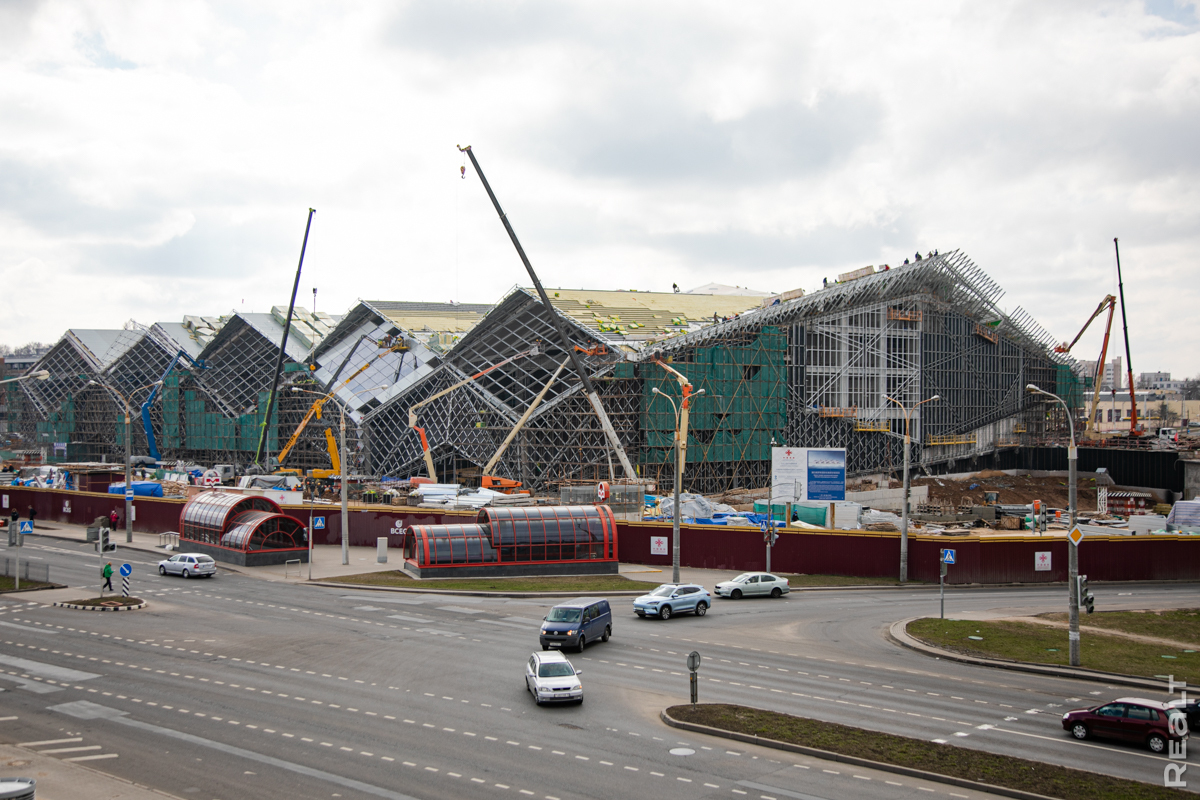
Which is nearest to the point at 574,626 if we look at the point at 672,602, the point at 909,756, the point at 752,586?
the point at 672,602

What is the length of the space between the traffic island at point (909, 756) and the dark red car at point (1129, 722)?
8.84ft

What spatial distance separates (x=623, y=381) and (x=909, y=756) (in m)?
59.0

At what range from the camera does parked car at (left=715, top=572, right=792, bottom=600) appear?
39.3 meters

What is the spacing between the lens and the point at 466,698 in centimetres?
2334

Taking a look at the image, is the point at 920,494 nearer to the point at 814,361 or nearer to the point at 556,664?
the point at 814,361

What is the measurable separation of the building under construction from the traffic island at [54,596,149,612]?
42.2 metres

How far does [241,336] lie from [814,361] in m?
72.1

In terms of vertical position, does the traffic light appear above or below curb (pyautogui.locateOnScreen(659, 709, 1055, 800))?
above

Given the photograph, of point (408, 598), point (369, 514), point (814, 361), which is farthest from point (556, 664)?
point (814, 361)

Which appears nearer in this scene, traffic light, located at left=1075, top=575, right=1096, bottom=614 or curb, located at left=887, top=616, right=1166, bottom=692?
curb, located at left=887, top=616, right=1166, bottom=692

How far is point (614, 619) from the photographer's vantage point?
3456cm

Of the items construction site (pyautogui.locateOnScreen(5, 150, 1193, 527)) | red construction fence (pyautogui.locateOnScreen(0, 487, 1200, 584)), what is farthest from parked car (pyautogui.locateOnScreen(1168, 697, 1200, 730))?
construction site (pyautogui.locateOnScreen(5, 150, 1193, 527))

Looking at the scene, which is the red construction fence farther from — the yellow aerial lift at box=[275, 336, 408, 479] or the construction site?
the yellow aerial lift at box=[275, 336, 408, 479]

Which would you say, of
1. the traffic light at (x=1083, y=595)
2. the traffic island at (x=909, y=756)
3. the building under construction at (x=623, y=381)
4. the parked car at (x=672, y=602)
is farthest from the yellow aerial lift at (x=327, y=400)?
the traffic island at (x=909, y=756)
